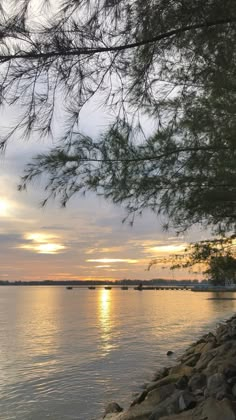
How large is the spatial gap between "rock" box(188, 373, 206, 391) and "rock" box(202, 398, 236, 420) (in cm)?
176

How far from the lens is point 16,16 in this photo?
169 inches

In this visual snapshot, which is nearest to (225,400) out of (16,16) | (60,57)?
(60,57)

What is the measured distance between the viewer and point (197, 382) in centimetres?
802

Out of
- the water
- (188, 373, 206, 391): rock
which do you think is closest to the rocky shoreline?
(188, 373, 206, 391): rock

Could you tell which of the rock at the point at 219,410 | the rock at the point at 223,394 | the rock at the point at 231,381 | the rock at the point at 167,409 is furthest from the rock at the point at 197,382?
the rock at the point at 219,410

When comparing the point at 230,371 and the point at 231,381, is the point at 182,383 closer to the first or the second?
the point at 230,371

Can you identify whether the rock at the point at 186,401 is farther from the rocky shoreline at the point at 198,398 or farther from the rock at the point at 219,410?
the rock at the point at 219,410

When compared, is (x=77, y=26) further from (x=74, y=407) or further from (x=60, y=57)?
(x=74, y=407)

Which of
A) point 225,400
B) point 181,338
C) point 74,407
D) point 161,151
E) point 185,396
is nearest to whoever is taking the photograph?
point 225,400

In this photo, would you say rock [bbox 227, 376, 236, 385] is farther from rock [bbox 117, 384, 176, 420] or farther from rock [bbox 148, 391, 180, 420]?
rock [bbox 117, 384, 176, 420]

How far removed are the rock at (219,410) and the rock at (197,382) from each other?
1.76 metres

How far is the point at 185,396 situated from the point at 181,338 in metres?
20.1

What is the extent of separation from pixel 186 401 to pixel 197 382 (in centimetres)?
115

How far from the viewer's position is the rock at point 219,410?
5.45m
